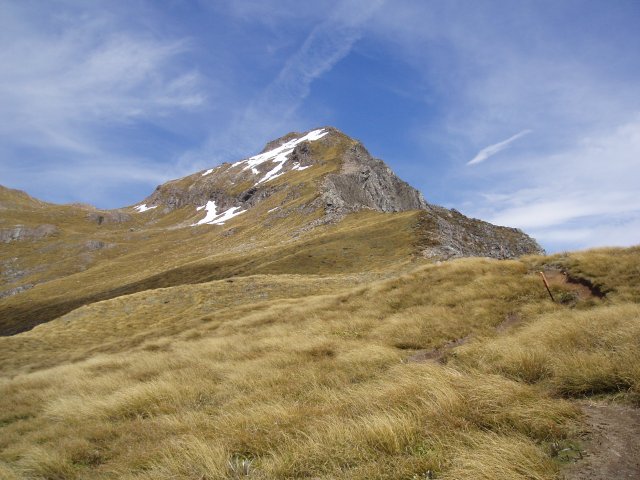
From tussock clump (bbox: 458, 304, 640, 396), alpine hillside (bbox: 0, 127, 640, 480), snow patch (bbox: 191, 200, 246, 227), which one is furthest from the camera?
snow patch (bbox: 191, 200, 246, 227)

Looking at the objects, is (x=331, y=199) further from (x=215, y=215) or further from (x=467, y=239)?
(x=215, y=215)

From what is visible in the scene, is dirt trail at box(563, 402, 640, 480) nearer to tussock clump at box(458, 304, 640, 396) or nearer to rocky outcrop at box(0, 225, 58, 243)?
tussock clump at box(458, 304, 640, 396)

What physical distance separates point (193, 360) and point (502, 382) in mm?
10796

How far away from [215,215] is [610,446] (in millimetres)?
173514

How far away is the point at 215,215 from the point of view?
171000mm

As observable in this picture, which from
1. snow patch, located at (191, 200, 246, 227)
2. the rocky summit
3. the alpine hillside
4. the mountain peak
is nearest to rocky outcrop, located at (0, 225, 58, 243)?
the rocky summit

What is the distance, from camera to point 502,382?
660cm

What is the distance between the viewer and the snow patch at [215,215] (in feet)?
508

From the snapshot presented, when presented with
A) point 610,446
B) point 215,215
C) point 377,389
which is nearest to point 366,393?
point 377,389

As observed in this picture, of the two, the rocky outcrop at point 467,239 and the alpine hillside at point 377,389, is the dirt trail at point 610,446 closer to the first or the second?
the alpine hillside at point 377,389

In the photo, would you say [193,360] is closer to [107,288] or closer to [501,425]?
[501,425]

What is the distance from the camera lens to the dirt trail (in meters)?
4.39

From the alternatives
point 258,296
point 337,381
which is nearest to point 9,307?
point 258,296

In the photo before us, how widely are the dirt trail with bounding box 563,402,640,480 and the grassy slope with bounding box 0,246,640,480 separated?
9.9 inches
